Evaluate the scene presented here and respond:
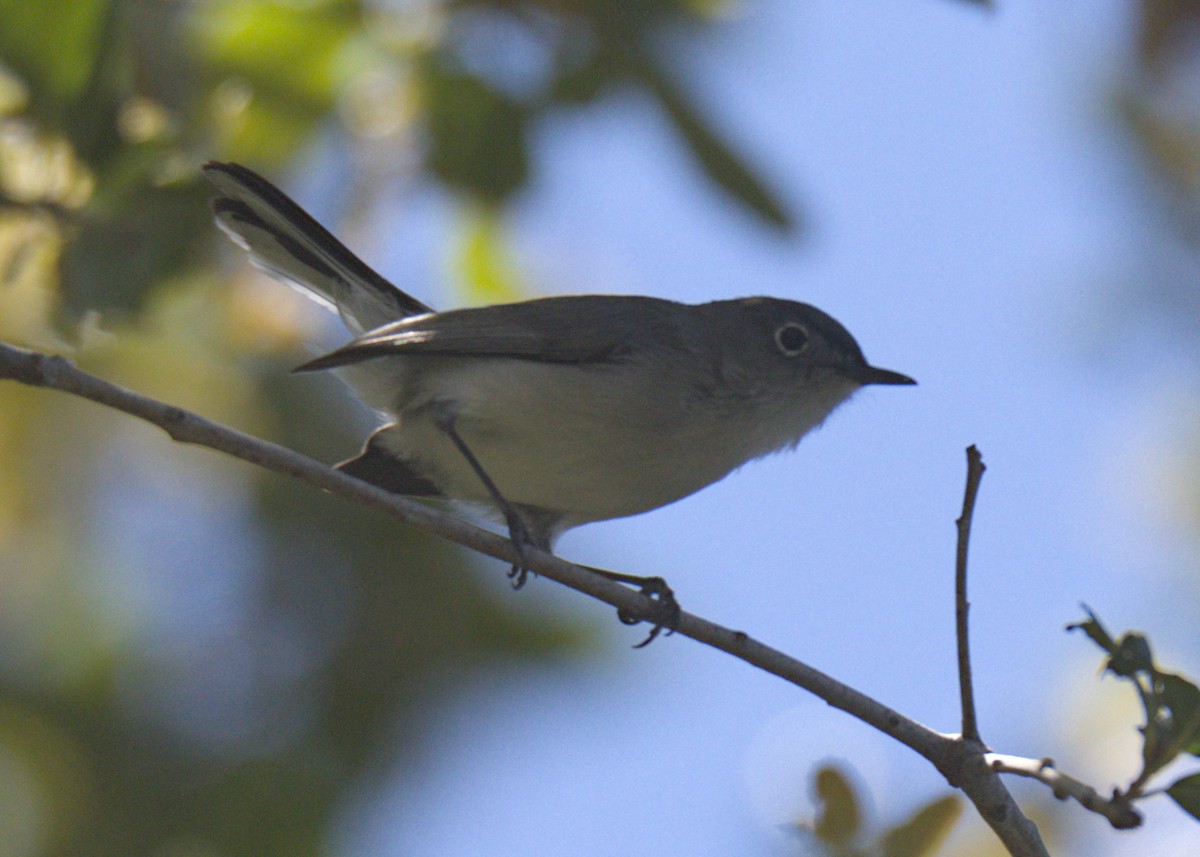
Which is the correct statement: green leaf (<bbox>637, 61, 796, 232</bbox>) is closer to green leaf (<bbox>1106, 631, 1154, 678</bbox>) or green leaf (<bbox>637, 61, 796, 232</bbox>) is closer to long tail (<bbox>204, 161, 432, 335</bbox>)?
long tail (<bbox>204, 161, 432, 335</bbox>)

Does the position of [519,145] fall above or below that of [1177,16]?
below

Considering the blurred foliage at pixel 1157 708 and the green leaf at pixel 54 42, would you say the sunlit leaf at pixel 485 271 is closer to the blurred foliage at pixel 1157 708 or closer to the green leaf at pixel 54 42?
the green leaf at pixel 54 42

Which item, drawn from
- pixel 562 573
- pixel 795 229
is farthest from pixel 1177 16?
pixel 562 573

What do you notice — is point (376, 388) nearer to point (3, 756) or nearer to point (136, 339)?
point (136, 339)

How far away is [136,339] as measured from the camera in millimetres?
3531

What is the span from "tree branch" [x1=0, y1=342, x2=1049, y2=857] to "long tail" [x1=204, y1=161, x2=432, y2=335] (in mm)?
1088

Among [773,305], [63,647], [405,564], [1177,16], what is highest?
[1177,16]

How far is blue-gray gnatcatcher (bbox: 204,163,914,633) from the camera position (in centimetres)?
330

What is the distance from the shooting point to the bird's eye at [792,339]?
149 inches

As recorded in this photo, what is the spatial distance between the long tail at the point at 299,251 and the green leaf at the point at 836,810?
1.93 metres

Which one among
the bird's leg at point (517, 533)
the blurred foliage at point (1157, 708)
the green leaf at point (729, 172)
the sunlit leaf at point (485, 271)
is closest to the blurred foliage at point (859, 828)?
the blurred foliage at point (1157, 708)

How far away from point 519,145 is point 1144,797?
2236mm

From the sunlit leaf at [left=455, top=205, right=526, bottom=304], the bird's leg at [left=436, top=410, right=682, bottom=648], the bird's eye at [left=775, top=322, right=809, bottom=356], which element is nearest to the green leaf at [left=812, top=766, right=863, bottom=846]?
the bird's leg at [left=436, top=410, right=682, bottom=648]

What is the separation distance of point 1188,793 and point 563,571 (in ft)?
3.64
